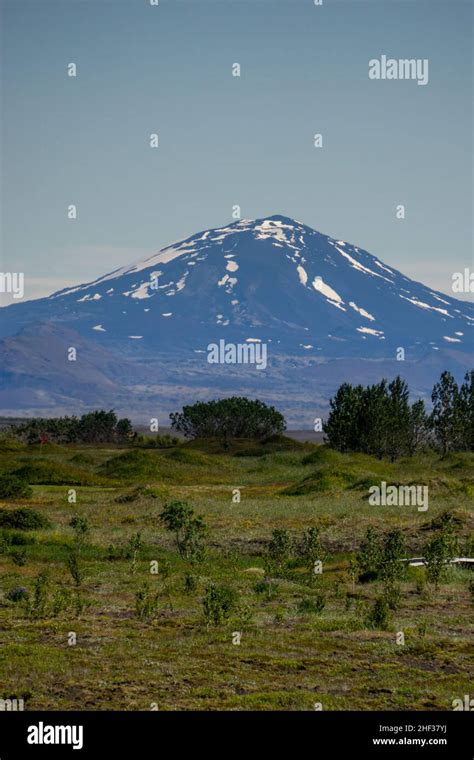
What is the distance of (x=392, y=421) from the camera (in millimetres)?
141625

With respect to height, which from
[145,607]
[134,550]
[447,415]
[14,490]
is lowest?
[145,607]

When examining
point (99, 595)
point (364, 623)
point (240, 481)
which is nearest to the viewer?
point (364, 623)

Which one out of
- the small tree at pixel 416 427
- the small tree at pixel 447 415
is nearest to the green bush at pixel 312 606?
the small tree at pixel 416 427

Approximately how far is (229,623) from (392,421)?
346 ft

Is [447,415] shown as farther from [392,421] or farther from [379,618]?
[379,618]

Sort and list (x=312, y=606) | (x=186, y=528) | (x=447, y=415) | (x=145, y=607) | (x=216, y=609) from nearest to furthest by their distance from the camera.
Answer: (x=216, y=609), (x=145, y=607), (x=312, y=606), (x=186, y=528), (x=447, y=415)

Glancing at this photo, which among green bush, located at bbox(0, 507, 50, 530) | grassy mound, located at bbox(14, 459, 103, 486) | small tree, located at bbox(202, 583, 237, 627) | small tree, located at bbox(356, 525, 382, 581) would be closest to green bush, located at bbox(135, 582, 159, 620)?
small tree, located at bbox(202, 583, 237, 627)

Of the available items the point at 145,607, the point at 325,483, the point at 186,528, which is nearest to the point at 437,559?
the point at 145,607

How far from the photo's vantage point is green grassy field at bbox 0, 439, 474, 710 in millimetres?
29078

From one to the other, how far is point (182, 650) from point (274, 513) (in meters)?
40.8

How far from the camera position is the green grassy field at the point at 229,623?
29.1 m
